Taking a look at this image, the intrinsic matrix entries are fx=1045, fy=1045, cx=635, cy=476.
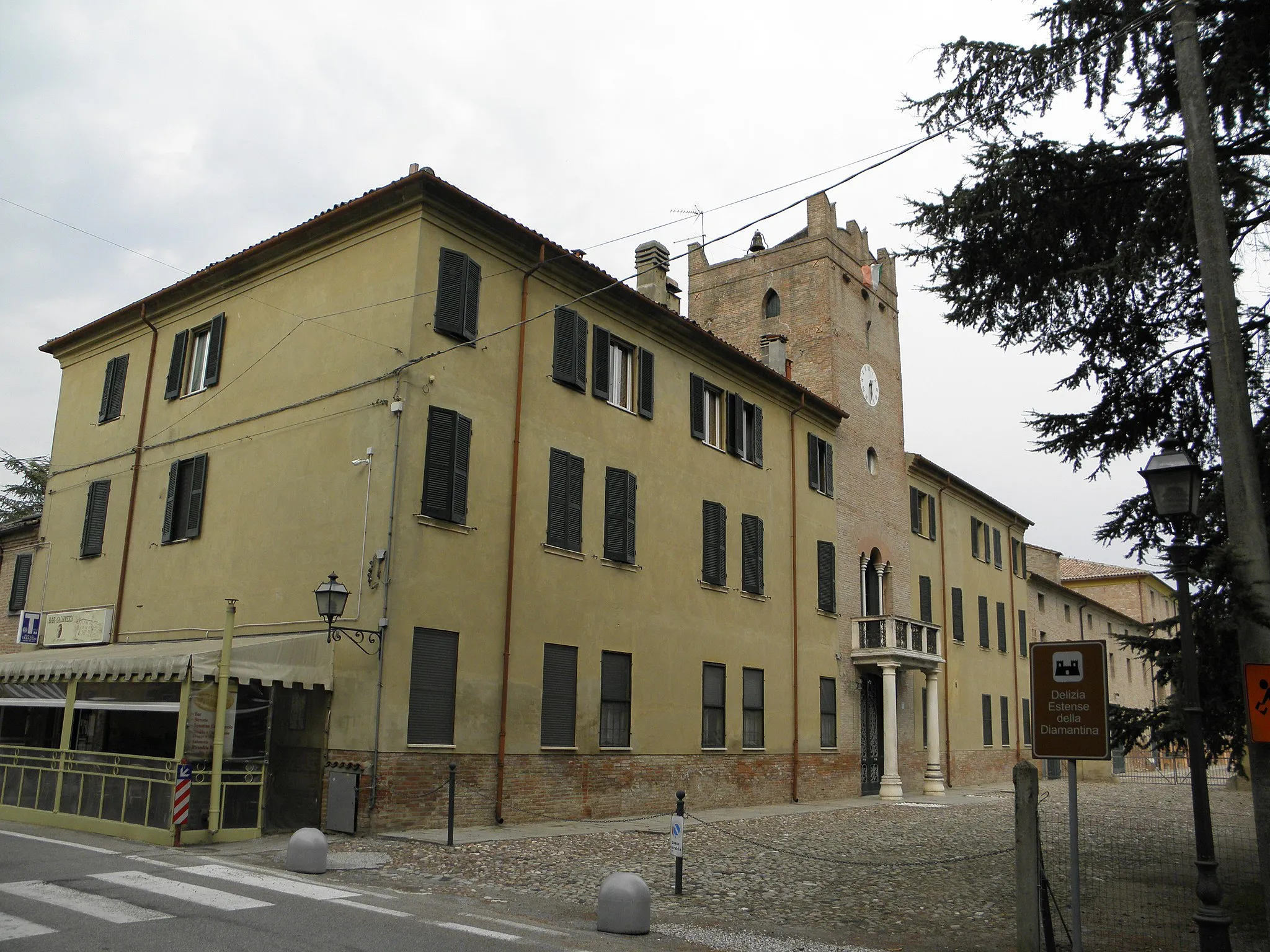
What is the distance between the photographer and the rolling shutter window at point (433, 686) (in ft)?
50.5

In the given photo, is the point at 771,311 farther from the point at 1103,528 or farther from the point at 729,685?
the point at 1103,528

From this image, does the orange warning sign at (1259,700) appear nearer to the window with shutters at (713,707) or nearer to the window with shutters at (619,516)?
the window with shutters at (619,516)

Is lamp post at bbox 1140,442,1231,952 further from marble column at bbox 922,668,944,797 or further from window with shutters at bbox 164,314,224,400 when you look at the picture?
marble column at bbox 922,668,944,797

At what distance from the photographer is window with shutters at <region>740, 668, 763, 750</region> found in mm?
22875

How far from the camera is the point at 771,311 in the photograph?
30.4 meters

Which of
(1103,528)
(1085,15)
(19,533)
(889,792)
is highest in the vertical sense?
(1085,15)

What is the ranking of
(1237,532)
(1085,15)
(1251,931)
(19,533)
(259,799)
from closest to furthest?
(1237,532), (1251,931), (1085,15), (259,799), (19,533)

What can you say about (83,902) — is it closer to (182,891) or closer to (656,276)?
(182,891)

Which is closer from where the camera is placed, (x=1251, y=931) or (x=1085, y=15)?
(x=1251, y=931)

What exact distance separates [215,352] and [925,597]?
71.3 ft

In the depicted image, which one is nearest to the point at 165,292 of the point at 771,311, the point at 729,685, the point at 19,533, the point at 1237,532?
the point at 19,533

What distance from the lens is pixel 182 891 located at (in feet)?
31.5

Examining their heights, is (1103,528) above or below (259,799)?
above

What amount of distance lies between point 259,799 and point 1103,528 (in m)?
11.5
